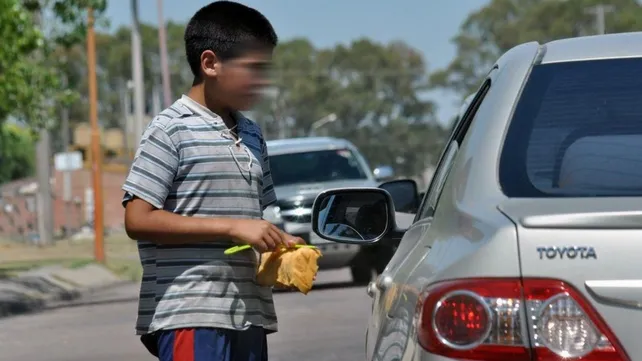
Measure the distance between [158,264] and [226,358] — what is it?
0.33m

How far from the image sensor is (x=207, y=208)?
416 centimetres

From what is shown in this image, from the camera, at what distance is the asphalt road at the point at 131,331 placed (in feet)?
36.3

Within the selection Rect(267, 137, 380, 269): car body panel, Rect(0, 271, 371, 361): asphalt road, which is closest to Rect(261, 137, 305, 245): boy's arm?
Rect(0, 271, 371, 361): asphalt road

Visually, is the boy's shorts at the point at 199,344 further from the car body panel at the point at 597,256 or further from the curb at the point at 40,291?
the curb at the point at 40,291

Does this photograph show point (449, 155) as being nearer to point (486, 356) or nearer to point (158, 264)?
point (158, 264)

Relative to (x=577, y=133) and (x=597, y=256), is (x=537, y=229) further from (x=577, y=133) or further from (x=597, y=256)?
(x=577, y=133)

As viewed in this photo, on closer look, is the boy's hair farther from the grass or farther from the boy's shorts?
the grass

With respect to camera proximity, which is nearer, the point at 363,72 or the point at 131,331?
the point at 131,331

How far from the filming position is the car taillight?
284 centimetres

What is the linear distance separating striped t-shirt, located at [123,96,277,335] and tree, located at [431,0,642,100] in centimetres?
6655

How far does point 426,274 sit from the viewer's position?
3.17 m

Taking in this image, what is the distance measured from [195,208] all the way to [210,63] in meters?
0.43

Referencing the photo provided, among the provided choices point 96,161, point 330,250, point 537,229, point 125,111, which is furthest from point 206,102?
point 125,111

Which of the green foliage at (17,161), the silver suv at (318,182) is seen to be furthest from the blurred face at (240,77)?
the green foliage at (17,161)
